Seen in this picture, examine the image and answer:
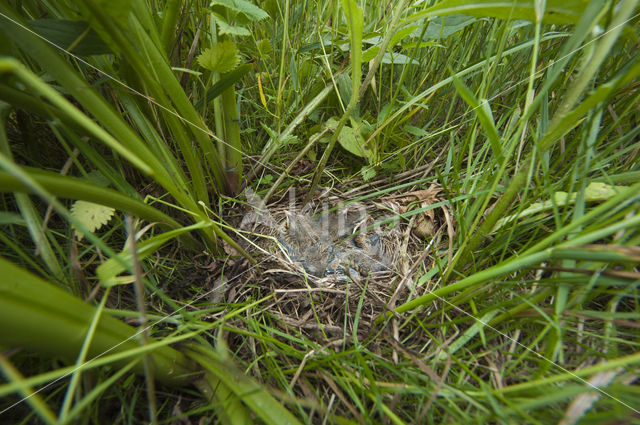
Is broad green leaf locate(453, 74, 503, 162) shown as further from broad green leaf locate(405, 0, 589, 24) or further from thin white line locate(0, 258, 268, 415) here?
thin white line locate(0, 258, 268, 415)

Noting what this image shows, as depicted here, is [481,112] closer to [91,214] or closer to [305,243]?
[305,243]

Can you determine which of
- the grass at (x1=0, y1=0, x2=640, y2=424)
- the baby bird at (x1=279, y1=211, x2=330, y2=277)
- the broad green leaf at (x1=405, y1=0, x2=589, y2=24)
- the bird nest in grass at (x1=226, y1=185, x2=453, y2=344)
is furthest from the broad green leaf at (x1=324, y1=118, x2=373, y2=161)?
the broad green leaf at (x1=405, y1=0, x2=589, y2=24)

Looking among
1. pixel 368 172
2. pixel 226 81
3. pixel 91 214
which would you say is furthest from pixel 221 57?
pixel 368 172

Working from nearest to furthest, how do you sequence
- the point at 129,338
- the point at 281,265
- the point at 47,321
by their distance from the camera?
1. the point at 47,321
2. the point at 129,338
3. the point at 281,265

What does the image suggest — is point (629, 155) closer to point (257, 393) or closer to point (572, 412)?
point (572, 412)

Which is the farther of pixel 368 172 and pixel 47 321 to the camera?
pixel 368 172

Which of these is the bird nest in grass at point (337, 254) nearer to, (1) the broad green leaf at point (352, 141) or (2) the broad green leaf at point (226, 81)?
(1) the broad green leaf at point (352, 141)
